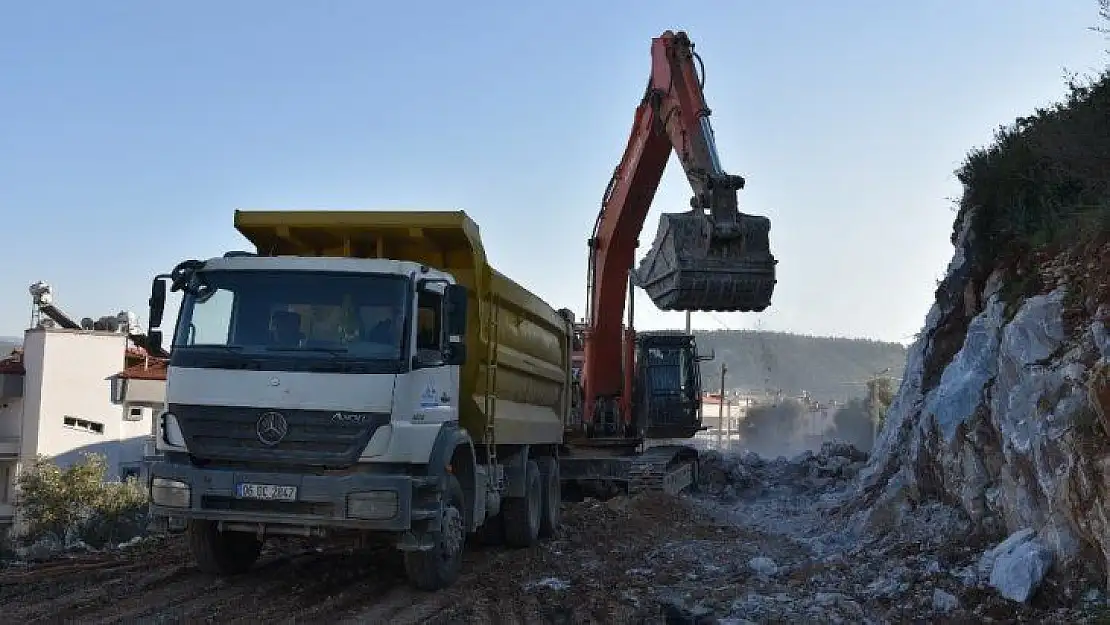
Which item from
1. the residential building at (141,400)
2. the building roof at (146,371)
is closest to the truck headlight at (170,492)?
the residential building at (141,400)

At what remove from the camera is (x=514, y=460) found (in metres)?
11.3

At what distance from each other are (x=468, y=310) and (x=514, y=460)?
2643 millimetres

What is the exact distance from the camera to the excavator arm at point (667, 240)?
447 inches

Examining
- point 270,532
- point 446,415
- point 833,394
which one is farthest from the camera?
point 833,394

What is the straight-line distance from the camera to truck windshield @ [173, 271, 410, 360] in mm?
7879

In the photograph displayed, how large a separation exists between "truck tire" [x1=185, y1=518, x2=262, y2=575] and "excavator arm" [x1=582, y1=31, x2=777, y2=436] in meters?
5.52

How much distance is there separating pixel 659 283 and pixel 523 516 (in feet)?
11.2

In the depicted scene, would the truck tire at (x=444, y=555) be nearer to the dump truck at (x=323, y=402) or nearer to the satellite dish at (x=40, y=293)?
the dump truck at (x=323, y=402)

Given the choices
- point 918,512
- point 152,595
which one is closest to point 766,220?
point 918,512

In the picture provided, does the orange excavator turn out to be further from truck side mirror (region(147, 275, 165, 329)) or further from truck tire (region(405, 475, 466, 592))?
truck side mirror (region(147, 275, 165, 329))

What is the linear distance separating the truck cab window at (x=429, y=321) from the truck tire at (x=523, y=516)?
141 inches

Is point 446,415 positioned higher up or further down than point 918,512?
higher up

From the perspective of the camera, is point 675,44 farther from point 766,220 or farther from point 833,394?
point 833,394

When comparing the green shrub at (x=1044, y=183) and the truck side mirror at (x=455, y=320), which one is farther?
the green shrub at (x=1044, y=183)
